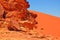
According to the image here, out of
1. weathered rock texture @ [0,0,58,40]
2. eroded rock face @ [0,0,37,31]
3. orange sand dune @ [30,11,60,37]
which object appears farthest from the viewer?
orange sand dune @ [30,11,60,37]

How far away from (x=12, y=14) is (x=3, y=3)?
86 centimetres

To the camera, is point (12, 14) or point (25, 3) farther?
point (25, 3)

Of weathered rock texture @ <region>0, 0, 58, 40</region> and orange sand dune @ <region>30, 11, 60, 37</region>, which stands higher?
weathered rock texture @ <region>0, 0, 58, 40</region>

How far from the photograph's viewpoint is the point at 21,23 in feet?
35.1

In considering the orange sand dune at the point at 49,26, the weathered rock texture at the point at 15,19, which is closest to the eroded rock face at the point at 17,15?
the weathered rock texture at the point at 15,19

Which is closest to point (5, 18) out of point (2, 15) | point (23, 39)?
point (2, 15)

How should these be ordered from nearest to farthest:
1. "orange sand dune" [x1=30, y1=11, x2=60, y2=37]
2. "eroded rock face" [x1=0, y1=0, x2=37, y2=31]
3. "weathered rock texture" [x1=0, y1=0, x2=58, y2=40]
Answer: "weathered rock texture" [x1=0, y1=0, x2=58, y2=40], "eroded rock face" [x1=0, y1=0, x2=37, y2=31], "orange sand dune" [x1=30, y1=11, x2=60, y2=37]

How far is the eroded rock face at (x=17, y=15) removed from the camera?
10445 millimetres

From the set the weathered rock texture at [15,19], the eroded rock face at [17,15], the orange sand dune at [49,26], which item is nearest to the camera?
the weathered rock texture at [15,19]

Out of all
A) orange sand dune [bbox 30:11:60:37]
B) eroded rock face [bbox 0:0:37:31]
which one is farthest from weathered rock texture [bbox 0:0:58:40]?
orange sand dune [bbox 30:11:60:37]

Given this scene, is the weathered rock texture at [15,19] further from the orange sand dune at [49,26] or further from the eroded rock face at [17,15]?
the orange sand dune at [49,26]

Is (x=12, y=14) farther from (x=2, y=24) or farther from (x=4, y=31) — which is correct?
(x=4, y=31)

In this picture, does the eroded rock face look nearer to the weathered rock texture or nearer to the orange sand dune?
the weathered rock texture

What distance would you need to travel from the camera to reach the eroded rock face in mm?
10445
